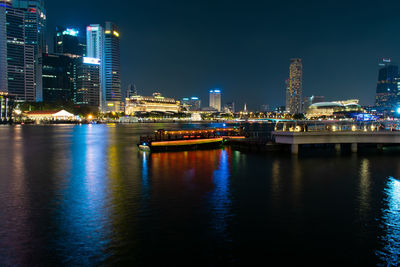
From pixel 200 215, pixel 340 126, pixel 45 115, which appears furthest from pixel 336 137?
pixel 45 115

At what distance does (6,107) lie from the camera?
176 m

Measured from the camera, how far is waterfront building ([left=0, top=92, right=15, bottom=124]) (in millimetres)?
171625

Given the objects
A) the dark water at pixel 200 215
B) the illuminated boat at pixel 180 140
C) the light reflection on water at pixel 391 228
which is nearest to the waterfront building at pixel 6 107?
the illuminated boat at pixel 180 140

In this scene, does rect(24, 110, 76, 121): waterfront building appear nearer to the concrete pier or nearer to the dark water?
the dark water

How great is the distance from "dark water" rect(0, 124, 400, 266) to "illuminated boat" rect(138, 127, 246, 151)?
50.7 feet

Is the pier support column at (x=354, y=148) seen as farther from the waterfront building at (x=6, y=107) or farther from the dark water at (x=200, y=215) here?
the waterfront building at (x=6, y=107)

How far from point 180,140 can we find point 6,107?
16447 cm

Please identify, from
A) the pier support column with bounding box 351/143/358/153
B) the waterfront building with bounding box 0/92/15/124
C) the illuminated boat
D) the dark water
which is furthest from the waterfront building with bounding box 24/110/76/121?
the pier support column with bounding box 351/143/358/153

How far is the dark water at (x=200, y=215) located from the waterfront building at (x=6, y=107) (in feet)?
539

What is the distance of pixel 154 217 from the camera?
1798 centimetres

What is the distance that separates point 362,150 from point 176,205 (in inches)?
1607

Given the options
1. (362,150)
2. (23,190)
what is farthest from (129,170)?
(362,150)

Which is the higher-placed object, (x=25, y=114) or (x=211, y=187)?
(x=25, y=114)

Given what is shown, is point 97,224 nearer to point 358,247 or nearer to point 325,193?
point 358,247
